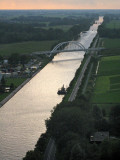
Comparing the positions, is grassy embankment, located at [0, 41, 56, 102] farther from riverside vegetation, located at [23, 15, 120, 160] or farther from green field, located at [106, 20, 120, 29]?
green field, located at [106, 20, 120, 29]

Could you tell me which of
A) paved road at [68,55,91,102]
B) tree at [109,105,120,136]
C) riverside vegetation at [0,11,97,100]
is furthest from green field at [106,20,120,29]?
tree at [109,105,120,136]

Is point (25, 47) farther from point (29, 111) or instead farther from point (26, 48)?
point (29, 111)

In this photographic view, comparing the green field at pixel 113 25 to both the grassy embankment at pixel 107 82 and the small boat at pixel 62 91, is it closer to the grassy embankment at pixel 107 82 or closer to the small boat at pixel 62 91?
the grassy embankment at pixel 107 82

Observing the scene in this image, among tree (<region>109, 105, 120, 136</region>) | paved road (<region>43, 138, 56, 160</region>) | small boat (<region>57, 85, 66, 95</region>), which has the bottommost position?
paved road (<region>43, 138, 56, 160</region>)

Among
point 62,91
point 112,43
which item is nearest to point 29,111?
point 62,91

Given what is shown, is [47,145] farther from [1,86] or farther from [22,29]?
[22,29]

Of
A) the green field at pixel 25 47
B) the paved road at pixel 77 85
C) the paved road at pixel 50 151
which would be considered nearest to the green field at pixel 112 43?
the green field at pixel 25 47
